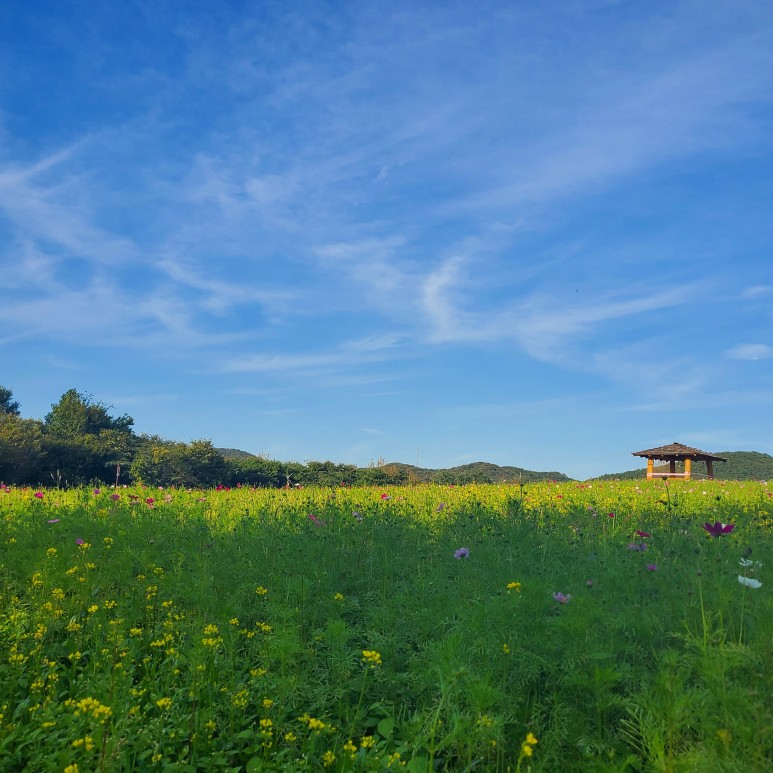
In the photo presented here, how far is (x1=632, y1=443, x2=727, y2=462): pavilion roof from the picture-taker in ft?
89.3

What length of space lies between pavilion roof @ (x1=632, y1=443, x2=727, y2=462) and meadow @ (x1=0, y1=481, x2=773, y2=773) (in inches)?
857

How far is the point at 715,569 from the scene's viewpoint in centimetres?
487

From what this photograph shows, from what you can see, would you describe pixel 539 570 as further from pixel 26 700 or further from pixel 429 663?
pixel 26 700

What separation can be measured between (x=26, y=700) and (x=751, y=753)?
157 inches

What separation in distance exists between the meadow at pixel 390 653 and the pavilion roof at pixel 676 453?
21764mm

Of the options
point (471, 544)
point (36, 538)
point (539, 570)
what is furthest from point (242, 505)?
point (539, 570)

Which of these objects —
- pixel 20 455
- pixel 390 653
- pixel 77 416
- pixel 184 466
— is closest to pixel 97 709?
pixel 390 653

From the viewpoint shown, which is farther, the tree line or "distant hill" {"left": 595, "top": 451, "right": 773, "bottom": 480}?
"distant hill" {"left": 595, "top": 451, "right": 773, "bottom": 480}

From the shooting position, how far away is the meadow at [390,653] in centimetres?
301

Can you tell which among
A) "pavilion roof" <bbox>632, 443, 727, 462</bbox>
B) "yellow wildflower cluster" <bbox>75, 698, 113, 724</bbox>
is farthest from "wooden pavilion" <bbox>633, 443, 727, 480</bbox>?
"yellow wildflower cluster" <bbox>75, 698, 113, 724</bbox>

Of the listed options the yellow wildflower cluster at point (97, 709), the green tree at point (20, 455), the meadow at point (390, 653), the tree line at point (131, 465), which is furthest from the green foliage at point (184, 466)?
the yellow wildflower cluster at point (97, 709)

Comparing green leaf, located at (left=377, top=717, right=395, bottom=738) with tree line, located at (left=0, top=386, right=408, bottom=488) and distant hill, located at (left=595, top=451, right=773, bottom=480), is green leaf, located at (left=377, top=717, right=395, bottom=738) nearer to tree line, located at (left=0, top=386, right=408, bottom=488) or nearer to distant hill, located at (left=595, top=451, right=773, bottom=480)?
tree line, located at (left=0, top=386, right=408, bottom=488)

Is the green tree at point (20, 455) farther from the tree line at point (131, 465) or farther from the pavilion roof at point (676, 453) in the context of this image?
→ the pavilion roof at point (676, 453)

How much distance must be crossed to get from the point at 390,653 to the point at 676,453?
2636cm
